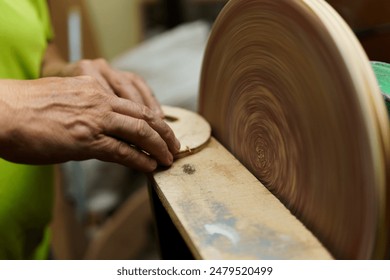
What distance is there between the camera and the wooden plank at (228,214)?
0.52m

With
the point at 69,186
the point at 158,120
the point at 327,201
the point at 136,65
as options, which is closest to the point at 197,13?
the point at 136,65

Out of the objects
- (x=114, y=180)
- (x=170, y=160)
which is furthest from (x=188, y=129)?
(x=114, y=180)

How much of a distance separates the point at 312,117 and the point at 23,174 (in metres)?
0.57

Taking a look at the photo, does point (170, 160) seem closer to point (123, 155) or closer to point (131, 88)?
point (123, 155)

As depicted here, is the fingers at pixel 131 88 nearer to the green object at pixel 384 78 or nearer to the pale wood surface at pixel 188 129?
the pale wood surface at pixel 188 129

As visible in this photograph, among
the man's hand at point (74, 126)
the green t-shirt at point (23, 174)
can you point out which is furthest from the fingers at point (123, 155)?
the green t-shirt at point (23, 174)

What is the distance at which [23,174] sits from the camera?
0.85 meters

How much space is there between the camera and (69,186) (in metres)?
1.79

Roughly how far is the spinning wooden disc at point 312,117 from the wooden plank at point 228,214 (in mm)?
26

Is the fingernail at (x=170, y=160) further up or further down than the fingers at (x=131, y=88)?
further down

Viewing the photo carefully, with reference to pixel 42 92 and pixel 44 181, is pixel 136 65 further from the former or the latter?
pixel 42 92

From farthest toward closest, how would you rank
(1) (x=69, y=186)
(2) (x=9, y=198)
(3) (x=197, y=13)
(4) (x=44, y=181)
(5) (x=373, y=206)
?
(3) (x=197, y=13)
(1) (x=69, y=186)
(4) (x=44, y=181)
(2) (x=9, y=198)
(5) (x=373, y=206)

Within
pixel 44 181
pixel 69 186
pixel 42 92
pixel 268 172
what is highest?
pixel 42 92
